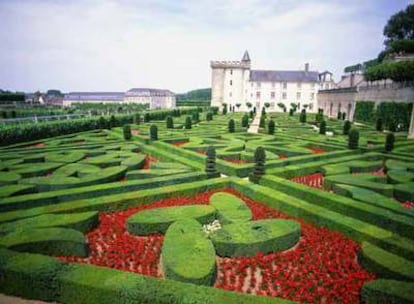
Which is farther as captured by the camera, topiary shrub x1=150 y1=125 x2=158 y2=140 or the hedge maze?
topiary shrub x1=150 y1=125 x2=158 y2=140

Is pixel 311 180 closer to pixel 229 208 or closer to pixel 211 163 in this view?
pixel 211 163

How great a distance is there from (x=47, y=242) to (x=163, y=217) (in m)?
2.65

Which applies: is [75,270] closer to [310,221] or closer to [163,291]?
[163,291]

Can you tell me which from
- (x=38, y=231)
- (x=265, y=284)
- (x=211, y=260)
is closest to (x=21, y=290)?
(x=38, y=231)

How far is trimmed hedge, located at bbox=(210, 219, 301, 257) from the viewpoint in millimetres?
6578

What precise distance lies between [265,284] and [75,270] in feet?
11.1

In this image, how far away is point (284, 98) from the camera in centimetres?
7694

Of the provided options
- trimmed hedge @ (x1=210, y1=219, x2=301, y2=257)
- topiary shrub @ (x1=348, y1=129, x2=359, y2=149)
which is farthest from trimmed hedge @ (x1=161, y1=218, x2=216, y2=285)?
topiary shrub @ (x1=348, y1=129, x2=359, y2=149)

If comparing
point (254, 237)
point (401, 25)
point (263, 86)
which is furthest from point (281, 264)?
point (263, 86)

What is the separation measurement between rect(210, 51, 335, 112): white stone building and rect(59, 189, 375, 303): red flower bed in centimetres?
6815

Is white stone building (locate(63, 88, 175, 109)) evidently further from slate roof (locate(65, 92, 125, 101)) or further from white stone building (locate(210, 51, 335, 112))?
white stone building (locate(210, 51, 335, 112))

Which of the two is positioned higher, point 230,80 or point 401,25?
point 401,25

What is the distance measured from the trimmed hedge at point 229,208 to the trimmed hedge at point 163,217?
11.5 inches

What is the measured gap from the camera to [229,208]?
28.5 ft
